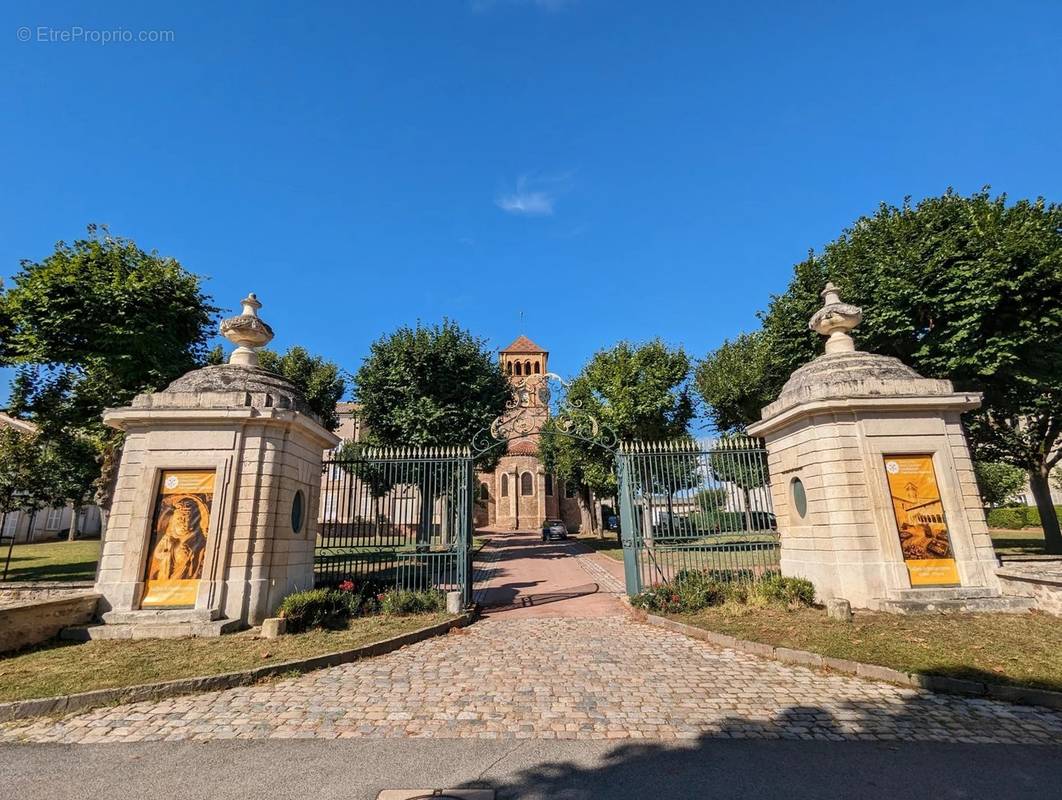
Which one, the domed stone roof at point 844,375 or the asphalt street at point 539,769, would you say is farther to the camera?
the domed stone roof at point 844,375

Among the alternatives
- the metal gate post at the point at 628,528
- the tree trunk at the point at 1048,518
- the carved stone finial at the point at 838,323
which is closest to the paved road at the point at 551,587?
the metal gate post at the point at 628,528

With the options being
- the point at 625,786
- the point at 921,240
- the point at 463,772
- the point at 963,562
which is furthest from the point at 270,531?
the point at 921,240

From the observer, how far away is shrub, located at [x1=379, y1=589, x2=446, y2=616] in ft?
31.8

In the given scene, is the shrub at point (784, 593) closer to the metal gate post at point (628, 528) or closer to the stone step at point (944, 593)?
the stone step at point (944, 593)

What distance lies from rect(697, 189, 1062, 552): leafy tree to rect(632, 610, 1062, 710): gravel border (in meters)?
10.8

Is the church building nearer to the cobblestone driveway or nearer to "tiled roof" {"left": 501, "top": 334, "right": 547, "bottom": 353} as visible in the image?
"tiled roof" {"left": 501, "top": 334, "right": 547, "bottom": 353}

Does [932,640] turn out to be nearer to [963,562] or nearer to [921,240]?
[963,562]

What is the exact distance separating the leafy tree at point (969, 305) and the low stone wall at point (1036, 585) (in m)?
6.59

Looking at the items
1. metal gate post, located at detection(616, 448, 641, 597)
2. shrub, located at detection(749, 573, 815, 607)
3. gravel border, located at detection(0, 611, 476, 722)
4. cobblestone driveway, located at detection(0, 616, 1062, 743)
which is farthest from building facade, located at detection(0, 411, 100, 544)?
shrub, located at detection(749, 573, 815, 607)

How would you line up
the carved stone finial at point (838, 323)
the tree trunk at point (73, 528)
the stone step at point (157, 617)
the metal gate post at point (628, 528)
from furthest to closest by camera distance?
the tree trunk at point (73, 528)
the metal gate post at point (628, 528)
the carved stone finial at point (838, 323)
the stone step at point (157, 617)

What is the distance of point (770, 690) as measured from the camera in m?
5.68

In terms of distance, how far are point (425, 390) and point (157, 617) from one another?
1260cm

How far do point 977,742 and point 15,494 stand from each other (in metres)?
28.3

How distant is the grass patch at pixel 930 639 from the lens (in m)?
5.76
